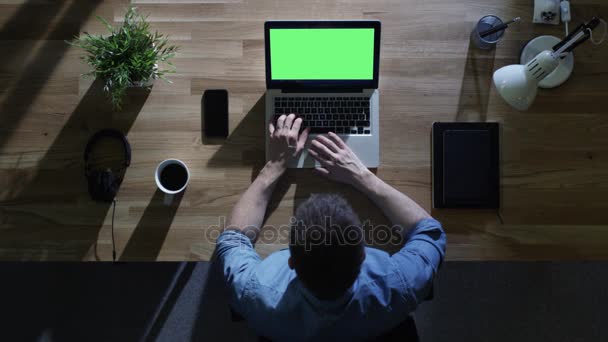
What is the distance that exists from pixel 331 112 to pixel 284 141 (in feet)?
0.51

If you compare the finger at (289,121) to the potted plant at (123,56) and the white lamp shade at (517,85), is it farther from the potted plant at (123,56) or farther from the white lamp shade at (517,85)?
the white lamp shade at (517,85)

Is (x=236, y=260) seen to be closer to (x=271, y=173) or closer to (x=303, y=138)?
(x=271, y=173)

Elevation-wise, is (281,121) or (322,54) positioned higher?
(322,54)

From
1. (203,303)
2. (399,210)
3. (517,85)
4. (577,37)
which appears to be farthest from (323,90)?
(203,303)

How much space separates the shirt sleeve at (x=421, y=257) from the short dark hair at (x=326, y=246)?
223 millimetres

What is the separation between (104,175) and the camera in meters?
1.07

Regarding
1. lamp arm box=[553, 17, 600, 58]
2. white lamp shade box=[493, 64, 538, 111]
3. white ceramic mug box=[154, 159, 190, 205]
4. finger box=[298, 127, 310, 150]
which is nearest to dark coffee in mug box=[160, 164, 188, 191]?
white ceramic mug box=[154, 159, 190, 205]

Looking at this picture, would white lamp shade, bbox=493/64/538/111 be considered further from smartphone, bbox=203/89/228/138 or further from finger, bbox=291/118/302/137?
smartphone, bbox=203/89/228/138

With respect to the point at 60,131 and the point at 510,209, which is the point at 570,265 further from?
the point at 60,131

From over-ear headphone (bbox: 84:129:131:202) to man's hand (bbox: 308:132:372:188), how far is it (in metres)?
0.52

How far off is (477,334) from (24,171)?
1711 millimetres

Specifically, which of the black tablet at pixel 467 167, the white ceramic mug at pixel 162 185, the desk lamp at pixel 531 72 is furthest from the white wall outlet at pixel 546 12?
the white ceramic mug at pixel 162 185

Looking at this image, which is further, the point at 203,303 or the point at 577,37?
the point at 203,303

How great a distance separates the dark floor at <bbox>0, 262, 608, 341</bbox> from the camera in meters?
1.62
